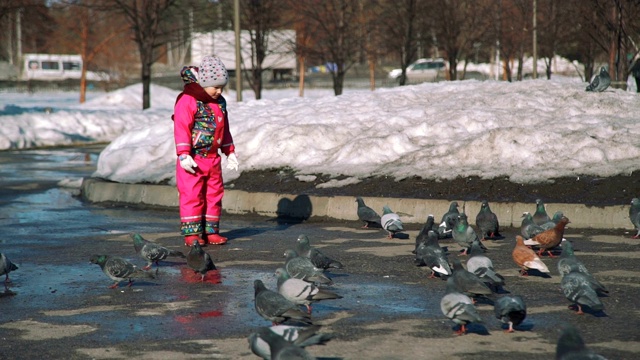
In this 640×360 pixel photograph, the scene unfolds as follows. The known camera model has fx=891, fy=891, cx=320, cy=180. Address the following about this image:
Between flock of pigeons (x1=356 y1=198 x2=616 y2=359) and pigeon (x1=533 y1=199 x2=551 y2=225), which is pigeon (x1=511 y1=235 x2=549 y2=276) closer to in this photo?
flock of pigeons (x1=356 y1=198 x2=616 y2=359)

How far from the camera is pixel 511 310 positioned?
235 inches

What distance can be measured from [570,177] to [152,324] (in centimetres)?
743

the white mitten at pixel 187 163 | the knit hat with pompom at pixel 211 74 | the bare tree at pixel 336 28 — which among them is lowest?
the white mitten at pixel 187 163

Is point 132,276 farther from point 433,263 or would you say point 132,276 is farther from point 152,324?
point 433,263

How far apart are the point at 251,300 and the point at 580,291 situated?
8.68 feet

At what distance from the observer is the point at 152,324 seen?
6660 mm

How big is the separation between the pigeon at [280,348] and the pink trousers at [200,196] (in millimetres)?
5788

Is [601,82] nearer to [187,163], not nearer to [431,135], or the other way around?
[431,135]

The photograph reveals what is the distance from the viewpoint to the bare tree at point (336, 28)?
32594 millimetres

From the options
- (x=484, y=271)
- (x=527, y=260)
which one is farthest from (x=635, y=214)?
(x=484, y=271)

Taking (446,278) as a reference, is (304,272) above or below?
above

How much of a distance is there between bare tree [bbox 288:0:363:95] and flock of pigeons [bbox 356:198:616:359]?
70.2ft

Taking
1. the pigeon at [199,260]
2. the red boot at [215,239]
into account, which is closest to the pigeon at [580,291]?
the pigeon at [199,260]

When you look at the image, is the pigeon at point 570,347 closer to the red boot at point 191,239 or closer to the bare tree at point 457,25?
the red boot at point 191,239
